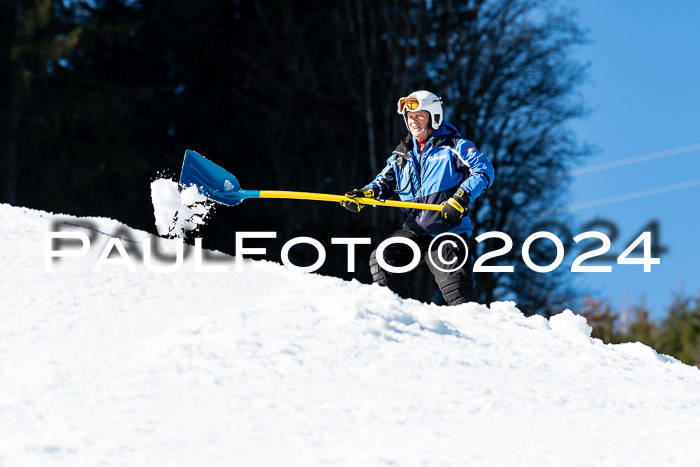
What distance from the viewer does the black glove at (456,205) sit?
5266mm

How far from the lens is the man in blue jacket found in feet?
18.1

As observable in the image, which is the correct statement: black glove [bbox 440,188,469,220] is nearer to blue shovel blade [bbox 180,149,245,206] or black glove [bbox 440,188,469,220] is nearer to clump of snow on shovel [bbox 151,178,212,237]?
blue shovel blade [bbox 180,149,245,206]

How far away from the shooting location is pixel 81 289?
453 centimetres

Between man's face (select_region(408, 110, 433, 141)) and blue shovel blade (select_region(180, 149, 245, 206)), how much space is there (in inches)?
55.8

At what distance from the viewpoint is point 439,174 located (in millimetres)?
5594

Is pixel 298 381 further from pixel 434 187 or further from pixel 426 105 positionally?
pixel 426 105

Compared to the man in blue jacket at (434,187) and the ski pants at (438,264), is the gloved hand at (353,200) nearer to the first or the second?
the man in blue jacket at (434,187)

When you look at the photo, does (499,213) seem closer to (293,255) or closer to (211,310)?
(293,255)

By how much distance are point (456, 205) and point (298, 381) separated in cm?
218

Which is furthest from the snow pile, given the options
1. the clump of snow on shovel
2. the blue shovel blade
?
the clump of snow on shovel

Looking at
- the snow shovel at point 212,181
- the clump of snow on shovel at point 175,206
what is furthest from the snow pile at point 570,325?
the clump of snow on shovel at point 175,206

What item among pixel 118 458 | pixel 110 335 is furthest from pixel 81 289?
pixel 118 458

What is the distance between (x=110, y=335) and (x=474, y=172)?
8.57 ft

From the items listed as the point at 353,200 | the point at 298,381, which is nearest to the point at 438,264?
the point at 353,200
